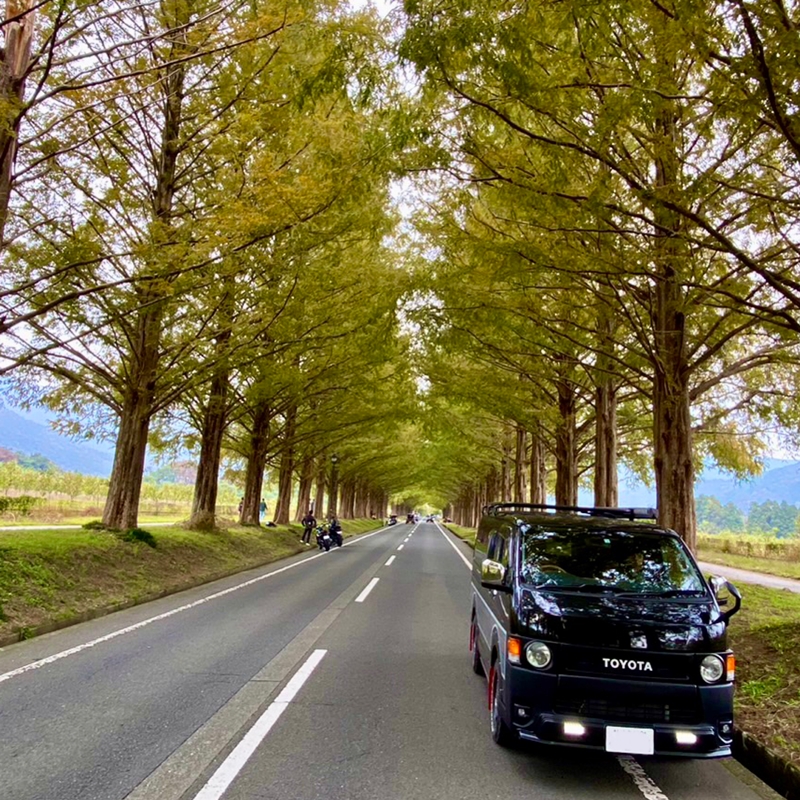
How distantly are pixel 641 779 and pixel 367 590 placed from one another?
956 centimetres

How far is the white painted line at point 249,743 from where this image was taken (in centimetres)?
367

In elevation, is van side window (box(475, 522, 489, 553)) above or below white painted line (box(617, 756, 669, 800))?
above

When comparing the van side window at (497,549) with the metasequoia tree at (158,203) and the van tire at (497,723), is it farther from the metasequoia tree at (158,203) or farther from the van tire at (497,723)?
the metasequoia tree at (158,203)

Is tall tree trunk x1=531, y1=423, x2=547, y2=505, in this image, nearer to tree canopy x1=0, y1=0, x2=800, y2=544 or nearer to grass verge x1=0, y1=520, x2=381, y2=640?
tree canopy x1=0, y1=0, x2=800, y2=544

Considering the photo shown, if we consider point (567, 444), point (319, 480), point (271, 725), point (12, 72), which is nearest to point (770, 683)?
point (271, 725)

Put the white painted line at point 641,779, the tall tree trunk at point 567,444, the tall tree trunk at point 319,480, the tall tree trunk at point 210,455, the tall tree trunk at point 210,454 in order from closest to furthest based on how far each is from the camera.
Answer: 1. the white painted line at point 641,779
2. the tall tree trunk at point 567,444
3. the tall tree trunk at point 210,454
4. the tall tree trunk at point 210,455
5. the tall tree trunk at point 319,480

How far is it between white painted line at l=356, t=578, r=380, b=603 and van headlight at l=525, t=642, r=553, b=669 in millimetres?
8036

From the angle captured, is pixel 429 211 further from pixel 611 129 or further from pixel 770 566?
pixel 770 566

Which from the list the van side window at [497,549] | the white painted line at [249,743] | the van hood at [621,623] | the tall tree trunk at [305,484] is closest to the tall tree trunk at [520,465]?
the tall tree trunk at [305,484]

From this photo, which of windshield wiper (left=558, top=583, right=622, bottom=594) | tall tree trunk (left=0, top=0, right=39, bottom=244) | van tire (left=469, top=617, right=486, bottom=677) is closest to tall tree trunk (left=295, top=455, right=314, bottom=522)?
tall tree trunk (left=0, top=0, right=39, bottom=244)

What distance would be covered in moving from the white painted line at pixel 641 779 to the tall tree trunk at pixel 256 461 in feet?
68.0

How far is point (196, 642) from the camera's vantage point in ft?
25.0

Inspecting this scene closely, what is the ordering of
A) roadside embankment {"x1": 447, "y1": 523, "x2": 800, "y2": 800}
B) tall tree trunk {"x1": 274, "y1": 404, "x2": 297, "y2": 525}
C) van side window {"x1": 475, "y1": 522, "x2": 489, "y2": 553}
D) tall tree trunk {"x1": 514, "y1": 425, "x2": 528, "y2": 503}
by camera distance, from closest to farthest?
roadside embankment {"x1": 447, "y1": 523, "x2": 800, "y2": 800}
van side window {"x1": 475, "y1": 522, "x2": 489, "y2": 553}
tall tree trunk {"x1": 514, "y1": 425, "x2": 528, "y2": 503}
tall tree trunk {"x1": 274, "y1": 404, "x2": 297, "y2": 525}

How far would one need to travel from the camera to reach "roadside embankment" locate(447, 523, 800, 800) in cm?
426
